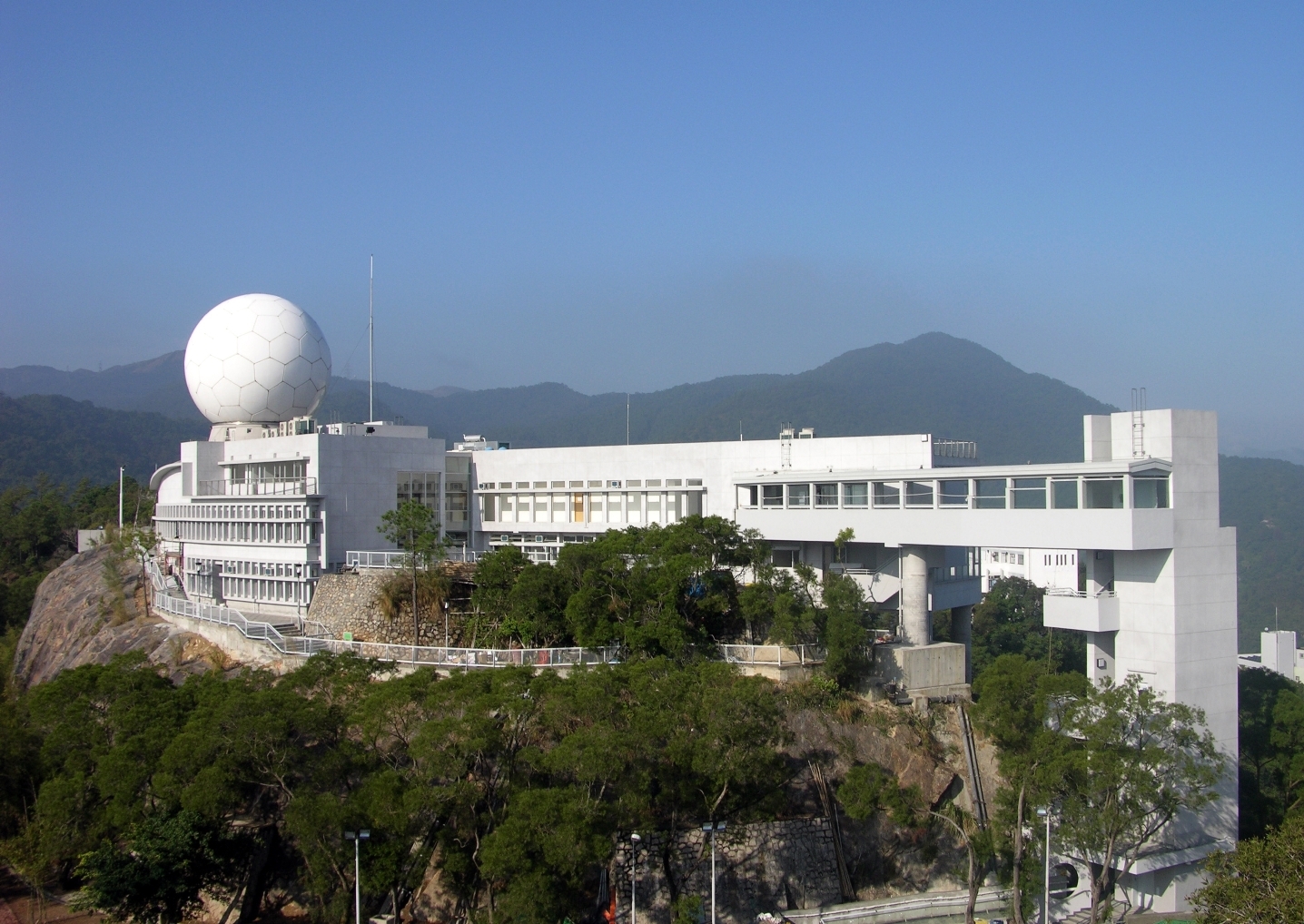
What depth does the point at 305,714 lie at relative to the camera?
2320 centimetres

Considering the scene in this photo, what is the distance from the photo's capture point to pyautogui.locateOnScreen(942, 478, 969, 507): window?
32.5m

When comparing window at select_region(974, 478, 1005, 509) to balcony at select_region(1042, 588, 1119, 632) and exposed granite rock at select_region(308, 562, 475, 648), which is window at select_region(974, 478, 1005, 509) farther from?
exposed granite rock at select_region(308, 562, 475, 648)

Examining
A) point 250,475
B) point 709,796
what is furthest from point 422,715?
point 250,475

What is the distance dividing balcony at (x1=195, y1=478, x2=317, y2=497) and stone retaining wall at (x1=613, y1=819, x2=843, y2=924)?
20566 millimetres

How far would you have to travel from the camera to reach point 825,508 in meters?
36.0

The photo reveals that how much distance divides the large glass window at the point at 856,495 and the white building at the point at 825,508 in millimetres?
97

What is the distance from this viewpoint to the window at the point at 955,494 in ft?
107

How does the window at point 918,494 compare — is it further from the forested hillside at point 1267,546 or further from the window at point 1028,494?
the forested hillside at point 1267,546

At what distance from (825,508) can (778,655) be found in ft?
21.1

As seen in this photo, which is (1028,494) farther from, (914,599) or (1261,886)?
(1261,886)

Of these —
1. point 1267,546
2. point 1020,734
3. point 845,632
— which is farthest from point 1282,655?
point 1267,546

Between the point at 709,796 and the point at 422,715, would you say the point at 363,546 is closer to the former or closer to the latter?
the point at 422,715

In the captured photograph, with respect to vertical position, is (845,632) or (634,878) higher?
(845,632)

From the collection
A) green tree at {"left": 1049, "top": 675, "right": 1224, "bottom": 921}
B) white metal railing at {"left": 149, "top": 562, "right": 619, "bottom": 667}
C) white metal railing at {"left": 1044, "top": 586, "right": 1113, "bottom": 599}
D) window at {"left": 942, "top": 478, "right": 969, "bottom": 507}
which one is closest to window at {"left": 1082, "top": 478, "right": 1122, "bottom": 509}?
white metal railing at {"left": 1044, "top": 586, "right": 1113, "bottom": 599}
